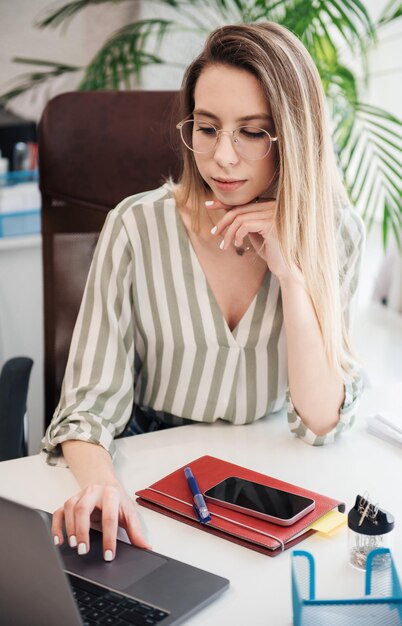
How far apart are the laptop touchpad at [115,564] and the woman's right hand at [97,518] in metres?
0.01

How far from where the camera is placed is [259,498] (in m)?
1.21

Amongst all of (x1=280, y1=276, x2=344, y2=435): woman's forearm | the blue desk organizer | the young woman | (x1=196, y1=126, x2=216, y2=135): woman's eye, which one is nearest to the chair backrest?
the young woman

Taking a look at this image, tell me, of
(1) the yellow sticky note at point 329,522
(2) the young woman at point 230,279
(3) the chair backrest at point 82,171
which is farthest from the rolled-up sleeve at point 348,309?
(3) the chair backrest at point 82,171

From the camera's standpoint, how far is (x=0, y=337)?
102 inches

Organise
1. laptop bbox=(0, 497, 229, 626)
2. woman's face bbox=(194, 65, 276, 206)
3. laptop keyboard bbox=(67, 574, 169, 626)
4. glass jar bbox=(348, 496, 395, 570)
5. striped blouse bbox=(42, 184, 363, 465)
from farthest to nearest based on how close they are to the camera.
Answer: striped blouse bbox=(42, 184, 363, 465) → woman's face bbox=(194, 65, 276, 206) → glass jar bbox=(348, 496, 395, 570) → laptop keyboard bbox=(67, 574, 169, 626) → laptop bbox=(0, 497, 229, 626)

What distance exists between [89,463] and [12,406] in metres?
0.34

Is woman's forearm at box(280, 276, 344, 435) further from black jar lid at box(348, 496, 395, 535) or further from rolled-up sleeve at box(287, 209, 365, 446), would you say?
black jar lid at box(348, 496, 395, 535)

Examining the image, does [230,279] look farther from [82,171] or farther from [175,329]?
[82,171]

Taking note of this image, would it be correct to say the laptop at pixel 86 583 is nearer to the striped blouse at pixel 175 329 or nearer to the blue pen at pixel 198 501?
the blue pen at pixel 198 501

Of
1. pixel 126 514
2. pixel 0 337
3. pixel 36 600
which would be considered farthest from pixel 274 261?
pixel 0 337

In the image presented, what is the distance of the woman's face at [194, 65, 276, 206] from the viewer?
137cm

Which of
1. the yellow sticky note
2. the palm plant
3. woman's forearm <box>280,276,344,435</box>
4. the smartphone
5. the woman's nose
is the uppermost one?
the palm plant

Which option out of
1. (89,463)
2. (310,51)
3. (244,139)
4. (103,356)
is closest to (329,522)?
(89,463)

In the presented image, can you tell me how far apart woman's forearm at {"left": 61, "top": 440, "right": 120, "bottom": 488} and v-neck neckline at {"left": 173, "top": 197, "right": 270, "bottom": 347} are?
33 centimetres
